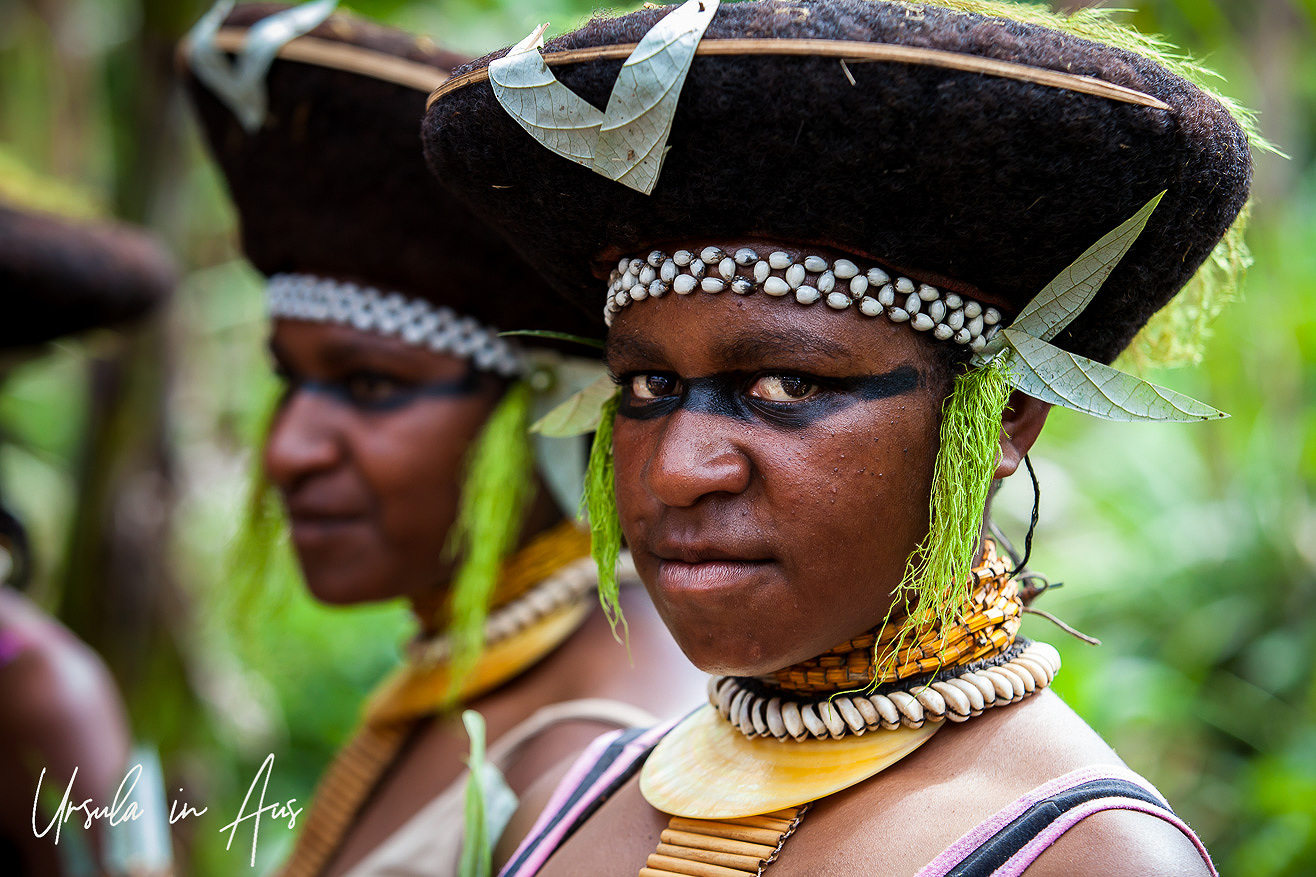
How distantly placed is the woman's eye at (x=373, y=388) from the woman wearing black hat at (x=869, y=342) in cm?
103

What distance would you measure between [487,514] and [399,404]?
1.00 ft

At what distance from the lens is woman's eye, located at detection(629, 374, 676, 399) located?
1.44m

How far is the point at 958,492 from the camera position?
1.29 m

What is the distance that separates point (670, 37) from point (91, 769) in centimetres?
256

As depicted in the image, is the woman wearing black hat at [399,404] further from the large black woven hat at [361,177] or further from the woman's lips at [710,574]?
the woman's lips at [710,574]

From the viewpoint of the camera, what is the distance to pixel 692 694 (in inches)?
83.7

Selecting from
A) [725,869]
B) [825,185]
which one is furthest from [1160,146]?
[725,869]

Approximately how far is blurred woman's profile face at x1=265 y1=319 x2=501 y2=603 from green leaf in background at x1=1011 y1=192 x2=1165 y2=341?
1353 mm

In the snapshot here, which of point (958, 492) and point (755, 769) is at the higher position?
point (958, 492)

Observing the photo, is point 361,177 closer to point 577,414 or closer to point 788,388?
point 577,414

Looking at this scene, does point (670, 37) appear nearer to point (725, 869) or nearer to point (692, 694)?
point (725, 869)

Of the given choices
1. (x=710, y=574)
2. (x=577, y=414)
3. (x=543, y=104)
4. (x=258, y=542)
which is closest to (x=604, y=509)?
(x=577, y=414)

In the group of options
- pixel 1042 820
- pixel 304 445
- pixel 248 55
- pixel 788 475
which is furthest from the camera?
pixel 304 445

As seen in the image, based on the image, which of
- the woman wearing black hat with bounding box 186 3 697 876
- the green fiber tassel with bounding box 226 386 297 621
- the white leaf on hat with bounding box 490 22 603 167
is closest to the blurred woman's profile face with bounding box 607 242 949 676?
the white leaf on hat with bounding box 490 22 603 167
